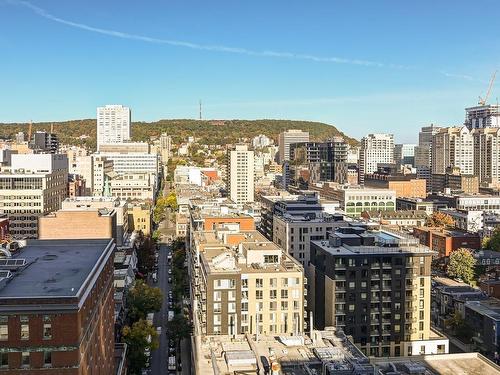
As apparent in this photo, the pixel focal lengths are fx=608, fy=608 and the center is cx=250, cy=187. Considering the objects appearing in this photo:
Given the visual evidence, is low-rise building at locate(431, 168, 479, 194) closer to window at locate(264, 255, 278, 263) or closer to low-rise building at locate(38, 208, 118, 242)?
low-rise building at locate(38, 208, 118, 242)

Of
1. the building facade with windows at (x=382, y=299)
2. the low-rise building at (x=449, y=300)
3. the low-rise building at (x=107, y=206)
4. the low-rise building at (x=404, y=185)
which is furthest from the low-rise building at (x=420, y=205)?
the building facade with windows at (x=382, y=299)

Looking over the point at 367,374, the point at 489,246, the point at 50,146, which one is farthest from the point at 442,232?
the point at 50,146

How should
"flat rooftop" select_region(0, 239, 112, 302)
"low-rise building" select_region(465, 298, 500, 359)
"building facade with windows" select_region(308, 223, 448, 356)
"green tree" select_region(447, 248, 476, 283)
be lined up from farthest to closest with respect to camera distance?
"green tree" select_region(447, 248, 476, 283) → "low-rise building" select_region(465, 298, 500, 359) → "building facade with windows" select_region(308, 223, 448, 356) → "flat rooftop" select_region(0, 239, 112, 302)

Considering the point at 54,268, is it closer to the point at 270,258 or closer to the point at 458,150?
the point at 270,258

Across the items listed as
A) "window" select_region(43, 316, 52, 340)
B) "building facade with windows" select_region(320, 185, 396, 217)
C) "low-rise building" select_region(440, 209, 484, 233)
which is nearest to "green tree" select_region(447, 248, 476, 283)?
"low-rise building" select_region(440, 209, 484, 233)

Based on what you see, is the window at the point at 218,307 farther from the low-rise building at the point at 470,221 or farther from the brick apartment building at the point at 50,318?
the low-rise building at the point at 470,221

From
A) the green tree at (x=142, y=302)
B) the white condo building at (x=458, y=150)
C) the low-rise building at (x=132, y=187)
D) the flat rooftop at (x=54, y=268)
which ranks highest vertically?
the white condo building at (x=458, y=150)

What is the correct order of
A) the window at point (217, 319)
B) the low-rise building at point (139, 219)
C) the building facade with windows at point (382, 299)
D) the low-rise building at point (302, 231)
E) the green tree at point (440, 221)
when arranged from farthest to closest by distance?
the low-rise building at point (139, 219), the green tree at point (440, 221), the low-rise building at point (302, 231), the building facade with windows at point (382, 299), the window at point (217, 319)
